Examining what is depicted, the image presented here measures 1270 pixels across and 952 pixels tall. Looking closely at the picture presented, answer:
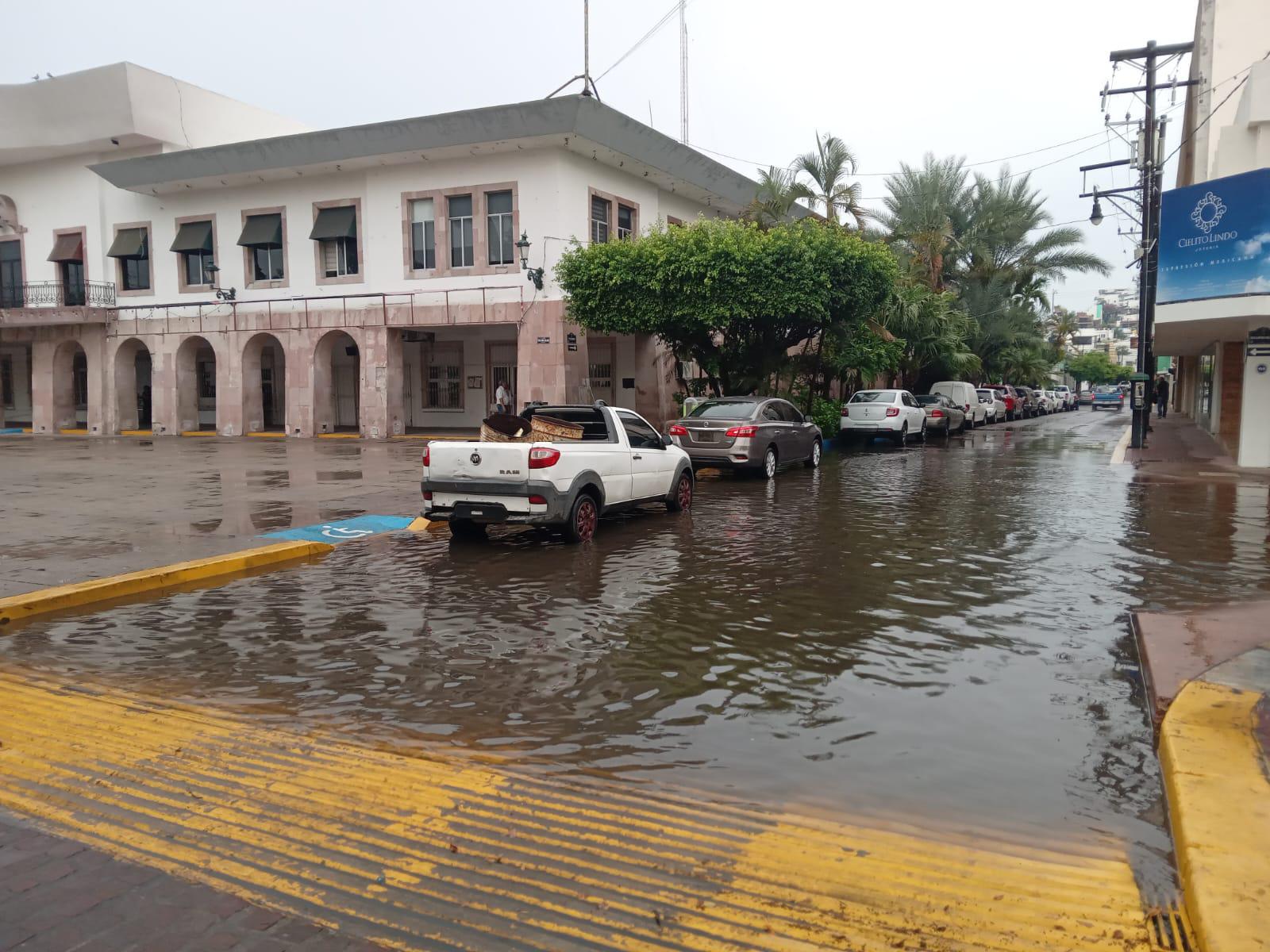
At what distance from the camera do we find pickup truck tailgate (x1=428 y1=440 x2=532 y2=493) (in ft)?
34.4

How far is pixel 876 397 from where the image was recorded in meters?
28.4

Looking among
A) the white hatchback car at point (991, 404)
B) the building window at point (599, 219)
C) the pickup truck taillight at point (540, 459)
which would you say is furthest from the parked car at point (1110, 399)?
the pickup truck taillight at point (540, 459)

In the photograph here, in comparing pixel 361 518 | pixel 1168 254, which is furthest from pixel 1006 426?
pixel 361 518

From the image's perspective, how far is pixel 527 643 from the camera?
675cm

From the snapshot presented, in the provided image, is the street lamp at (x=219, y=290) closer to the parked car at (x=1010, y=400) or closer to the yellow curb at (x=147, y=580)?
the yellow curb at (x=147, y=580)

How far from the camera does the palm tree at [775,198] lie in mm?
27359

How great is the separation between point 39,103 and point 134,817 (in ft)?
121

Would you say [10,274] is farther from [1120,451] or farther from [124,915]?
[124,915]

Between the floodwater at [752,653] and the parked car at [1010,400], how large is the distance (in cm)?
3615

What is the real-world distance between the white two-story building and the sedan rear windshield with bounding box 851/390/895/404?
6.06m

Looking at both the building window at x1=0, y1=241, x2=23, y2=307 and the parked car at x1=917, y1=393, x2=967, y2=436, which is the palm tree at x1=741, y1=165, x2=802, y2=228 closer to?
the parked car at x1=917, y1=393, x2=967, y2=436

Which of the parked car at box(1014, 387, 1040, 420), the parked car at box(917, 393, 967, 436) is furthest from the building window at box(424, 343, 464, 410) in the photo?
the parked car at box(1014, 387, 1040, 420)

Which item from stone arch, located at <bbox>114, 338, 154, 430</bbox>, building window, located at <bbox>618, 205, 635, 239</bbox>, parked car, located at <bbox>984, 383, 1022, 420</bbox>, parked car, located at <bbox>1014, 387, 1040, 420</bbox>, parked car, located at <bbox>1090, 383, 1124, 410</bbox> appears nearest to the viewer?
building window, located at <bbox>618, 205, 635, 239</bbox>

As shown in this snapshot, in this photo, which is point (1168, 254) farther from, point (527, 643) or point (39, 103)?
point (39, 103)
